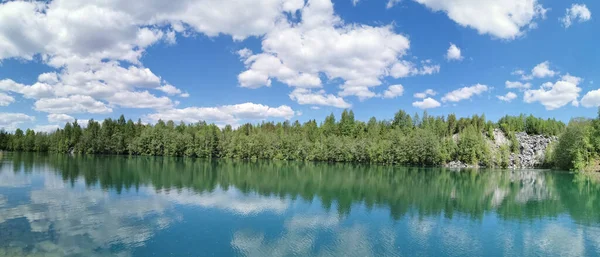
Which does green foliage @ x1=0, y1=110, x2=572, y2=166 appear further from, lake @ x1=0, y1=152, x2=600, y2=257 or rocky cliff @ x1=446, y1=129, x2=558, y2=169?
lake @ x1=0, y1=152, x2=600, y2=257

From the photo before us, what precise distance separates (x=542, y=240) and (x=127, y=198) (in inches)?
1382

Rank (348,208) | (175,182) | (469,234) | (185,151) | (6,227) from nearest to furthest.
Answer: (6,227)
(469,234)
(348,208)
(175,182)
(185,151)

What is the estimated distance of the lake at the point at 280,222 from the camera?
67.6ft

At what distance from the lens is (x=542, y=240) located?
78.0 feet

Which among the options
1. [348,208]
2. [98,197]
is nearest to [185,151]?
[98,197]

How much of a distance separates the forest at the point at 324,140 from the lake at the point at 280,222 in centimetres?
7319

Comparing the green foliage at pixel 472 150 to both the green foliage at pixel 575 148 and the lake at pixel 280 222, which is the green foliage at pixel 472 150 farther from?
the lake at pixel 280 222

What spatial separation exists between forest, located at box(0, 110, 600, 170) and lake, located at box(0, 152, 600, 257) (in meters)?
73.2

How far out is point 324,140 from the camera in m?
132

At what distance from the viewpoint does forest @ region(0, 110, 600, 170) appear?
383 ft

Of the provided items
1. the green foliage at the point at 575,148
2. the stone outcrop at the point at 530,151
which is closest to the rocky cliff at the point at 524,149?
the stone outcrop at the point at 530,151

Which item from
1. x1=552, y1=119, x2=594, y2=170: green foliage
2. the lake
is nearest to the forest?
x1=552, y1=119, x2=594, y2=170: green foliage

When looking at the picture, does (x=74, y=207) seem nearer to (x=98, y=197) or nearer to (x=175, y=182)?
(x=98, y=197)

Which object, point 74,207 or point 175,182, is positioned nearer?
point 74,207
